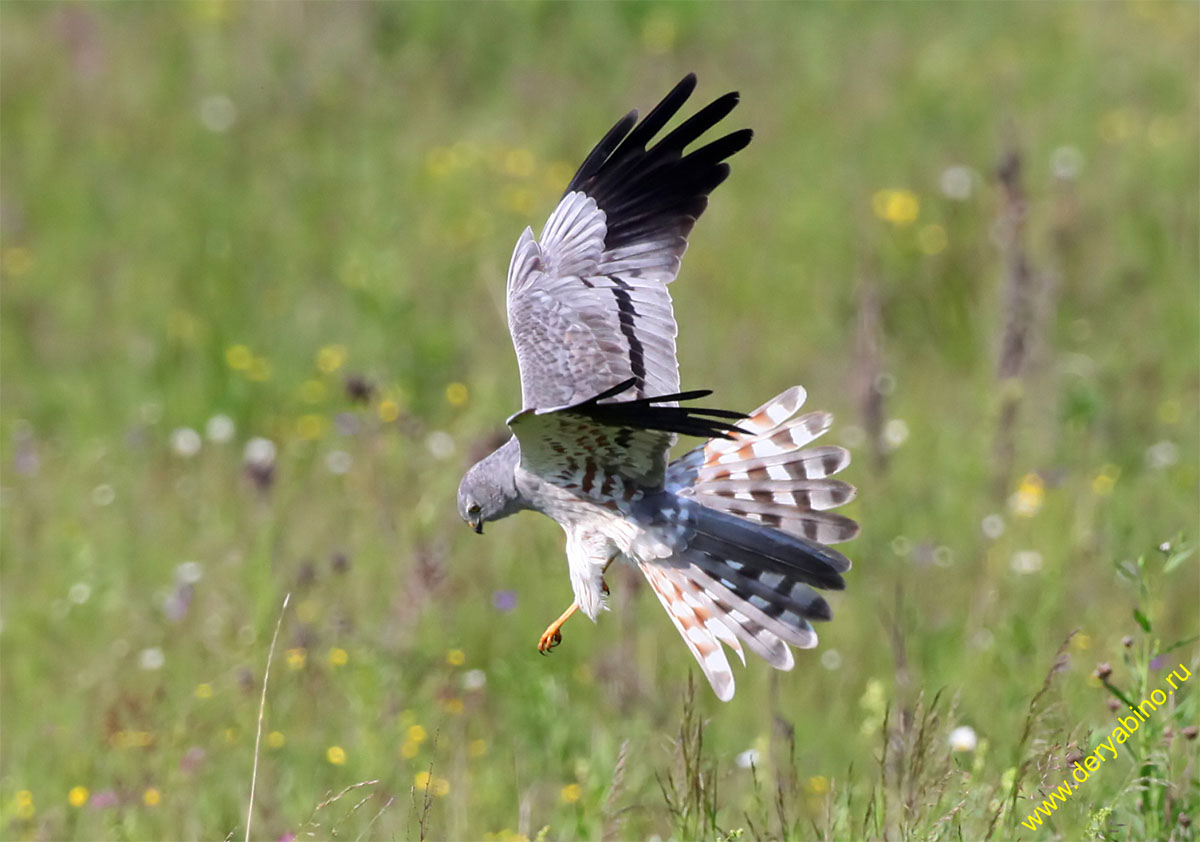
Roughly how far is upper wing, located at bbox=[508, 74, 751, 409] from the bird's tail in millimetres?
315

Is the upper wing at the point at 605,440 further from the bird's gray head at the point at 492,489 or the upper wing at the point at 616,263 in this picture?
the upper wing at the point at 616,263

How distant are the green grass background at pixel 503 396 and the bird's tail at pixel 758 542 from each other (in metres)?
0.26

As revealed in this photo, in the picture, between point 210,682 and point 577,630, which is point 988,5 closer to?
point 577,630

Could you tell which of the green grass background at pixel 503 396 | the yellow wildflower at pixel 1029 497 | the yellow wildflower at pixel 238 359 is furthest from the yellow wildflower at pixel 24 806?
the yellow wildflower at pixel 1029 497

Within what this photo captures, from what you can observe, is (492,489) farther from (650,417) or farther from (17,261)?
(17,261)

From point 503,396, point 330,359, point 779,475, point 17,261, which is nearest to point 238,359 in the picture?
point 330,359

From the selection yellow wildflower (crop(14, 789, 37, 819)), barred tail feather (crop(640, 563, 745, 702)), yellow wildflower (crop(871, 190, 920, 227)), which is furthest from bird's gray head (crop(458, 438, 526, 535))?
yellow wildflower (crop(871, 190, 920, 227))

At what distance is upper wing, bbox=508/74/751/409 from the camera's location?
437 cm

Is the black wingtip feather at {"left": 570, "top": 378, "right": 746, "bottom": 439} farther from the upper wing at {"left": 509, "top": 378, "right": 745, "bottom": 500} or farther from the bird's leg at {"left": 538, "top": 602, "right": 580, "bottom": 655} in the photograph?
the bird's leg at {"left": 538, "top": 602, "right": 580, "bottom": 655}

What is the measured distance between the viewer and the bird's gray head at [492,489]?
4.12 m

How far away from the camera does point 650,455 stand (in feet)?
12.8

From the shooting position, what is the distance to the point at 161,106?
10.2m

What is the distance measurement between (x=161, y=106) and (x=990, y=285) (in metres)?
5.44

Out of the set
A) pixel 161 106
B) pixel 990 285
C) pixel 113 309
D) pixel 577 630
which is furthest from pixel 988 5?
pixel 577 630
